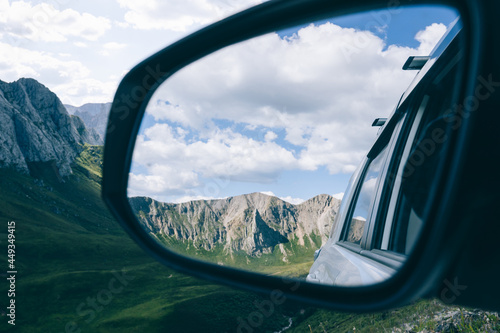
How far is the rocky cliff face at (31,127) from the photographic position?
158 metres

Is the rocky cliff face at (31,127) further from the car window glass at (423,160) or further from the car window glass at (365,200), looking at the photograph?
the car window glass at (423,160)

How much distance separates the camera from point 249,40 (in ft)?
7.47

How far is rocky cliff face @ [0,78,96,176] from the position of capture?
519 feet

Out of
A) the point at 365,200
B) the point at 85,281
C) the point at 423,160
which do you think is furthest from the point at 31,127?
the point at 423,160

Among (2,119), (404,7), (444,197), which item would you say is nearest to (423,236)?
(444,197)

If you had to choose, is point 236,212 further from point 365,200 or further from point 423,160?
point 423,160

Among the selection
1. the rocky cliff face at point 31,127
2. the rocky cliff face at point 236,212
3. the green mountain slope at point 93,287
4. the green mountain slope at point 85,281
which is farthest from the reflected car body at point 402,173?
the rocky cliff face at point 31,127

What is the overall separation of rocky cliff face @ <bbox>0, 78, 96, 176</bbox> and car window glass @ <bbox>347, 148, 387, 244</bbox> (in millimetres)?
178221

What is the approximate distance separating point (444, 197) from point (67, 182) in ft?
644

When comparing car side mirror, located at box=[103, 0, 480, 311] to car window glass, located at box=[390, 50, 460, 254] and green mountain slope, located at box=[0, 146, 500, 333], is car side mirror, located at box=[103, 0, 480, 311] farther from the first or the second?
green mountain slope, located at box=[0, 146, 500, 333]

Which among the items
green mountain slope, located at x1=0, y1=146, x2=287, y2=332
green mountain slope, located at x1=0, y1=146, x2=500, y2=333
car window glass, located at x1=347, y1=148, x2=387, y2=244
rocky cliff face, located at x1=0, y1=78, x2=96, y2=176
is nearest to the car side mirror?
car window glass, located at x1=347, y1=148, x2=387, y2=244

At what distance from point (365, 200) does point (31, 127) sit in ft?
623

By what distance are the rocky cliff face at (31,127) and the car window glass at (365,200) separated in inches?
7017

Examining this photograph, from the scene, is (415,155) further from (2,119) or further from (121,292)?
(2,119)
